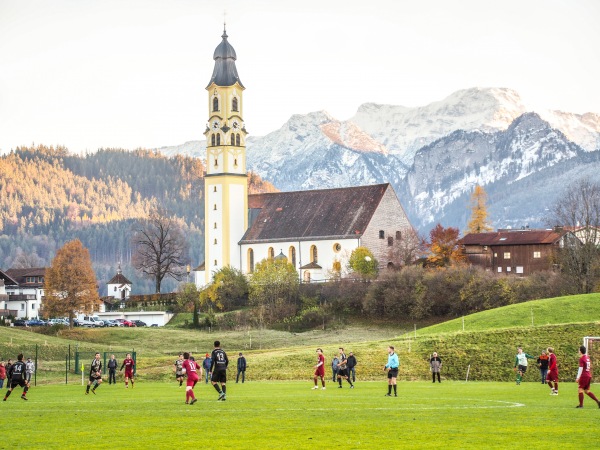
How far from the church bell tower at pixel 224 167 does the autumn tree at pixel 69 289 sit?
24757 mm

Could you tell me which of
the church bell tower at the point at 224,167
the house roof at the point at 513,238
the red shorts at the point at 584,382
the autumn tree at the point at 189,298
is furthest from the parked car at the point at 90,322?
the red shorts at the point at 584,382

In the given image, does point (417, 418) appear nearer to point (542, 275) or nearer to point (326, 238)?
point (542, 275)

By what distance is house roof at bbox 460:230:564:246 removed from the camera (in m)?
113

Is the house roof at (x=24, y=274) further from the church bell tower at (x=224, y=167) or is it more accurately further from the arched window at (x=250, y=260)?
the arched window at (x=250, y=260)

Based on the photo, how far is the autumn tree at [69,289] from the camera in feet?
330

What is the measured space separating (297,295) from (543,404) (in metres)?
72.9

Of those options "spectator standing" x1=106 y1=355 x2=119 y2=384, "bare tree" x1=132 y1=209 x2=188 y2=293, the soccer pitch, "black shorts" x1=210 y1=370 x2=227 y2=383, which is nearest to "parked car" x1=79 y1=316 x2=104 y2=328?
"bare tree" x1=132 y1=209 x2=188 y2=293

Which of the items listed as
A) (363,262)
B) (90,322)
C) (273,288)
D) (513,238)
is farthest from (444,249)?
(90,322)

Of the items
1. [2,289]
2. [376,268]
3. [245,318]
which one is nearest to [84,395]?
[245,318]

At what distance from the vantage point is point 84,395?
43.8m

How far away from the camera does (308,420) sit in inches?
1185

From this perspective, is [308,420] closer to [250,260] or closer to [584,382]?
[584,382]

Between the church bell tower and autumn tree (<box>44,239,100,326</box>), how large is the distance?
975 inches

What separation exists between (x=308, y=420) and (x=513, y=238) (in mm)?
89090
